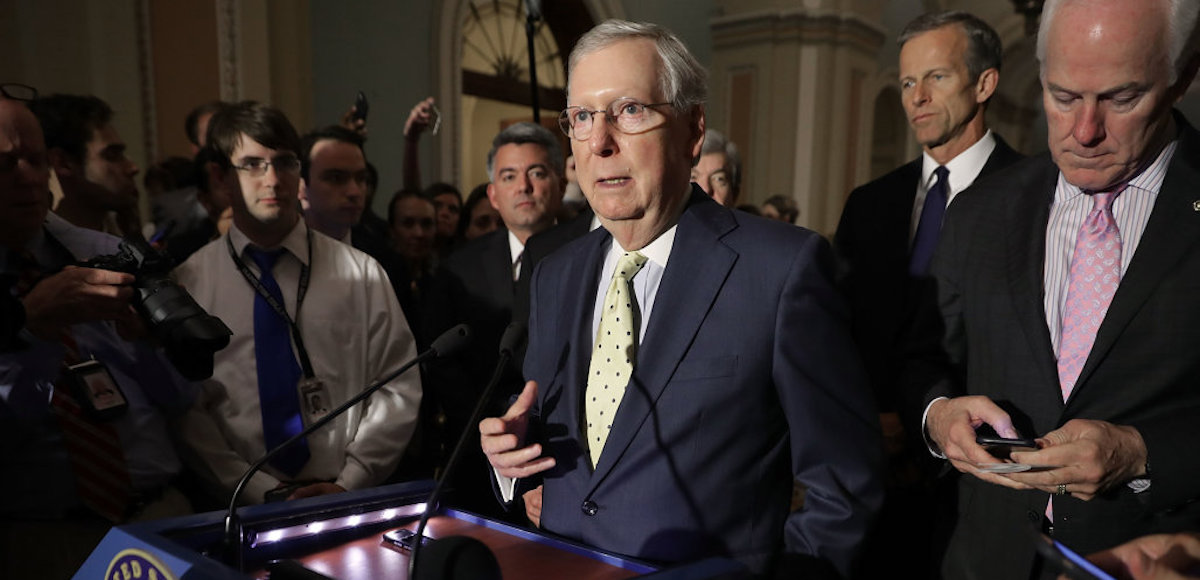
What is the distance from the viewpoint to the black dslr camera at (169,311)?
159cm

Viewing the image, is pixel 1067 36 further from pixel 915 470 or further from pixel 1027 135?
pixel 1027 135

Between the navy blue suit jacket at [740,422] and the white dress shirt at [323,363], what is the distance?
3.32 feet

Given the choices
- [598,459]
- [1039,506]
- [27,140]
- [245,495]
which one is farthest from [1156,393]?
[27,140]

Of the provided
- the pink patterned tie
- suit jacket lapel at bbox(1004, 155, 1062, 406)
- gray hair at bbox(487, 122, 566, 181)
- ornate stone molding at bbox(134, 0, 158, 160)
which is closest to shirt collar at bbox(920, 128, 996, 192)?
suit jacket lapel at bbox(1004, 155, 1062, 406)

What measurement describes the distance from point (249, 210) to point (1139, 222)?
2.00m

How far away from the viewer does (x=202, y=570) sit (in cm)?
94

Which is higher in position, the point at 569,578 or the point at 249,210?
the point at 249,210

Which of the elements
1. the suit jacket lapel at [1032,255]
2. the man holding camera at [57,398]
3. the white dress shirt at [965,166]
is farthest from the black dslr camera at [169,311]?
the white dress shirt at [965,166]

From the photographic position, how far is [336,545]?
1.19 metres

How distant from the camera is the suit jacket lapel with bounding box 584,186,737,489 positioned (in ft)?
4.33

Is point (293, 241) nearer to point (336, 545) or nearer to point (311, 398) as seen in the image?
point (311, 398)

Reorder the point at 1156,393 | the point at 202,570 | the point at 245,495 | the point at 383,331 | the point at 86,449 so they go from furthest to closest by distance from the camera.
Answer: the point at 383,331
the point at 245,495
the point at 86,449
the point at 1156,393
the point at 202,570

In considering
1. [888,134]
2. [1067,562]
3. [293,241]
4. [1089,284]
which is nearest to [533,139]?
[293,241]

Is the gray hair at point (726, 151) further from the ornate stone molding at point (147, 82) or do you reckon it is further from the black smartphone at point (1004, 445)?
the ornate stone molding at point (147, 82)
